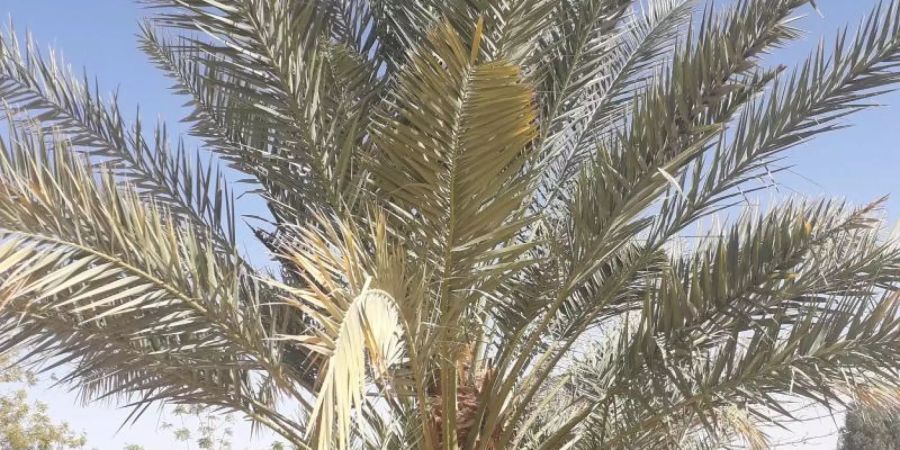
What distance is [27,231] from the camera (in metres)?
2.90

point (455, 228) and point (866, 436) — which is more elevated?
point (866, 436)

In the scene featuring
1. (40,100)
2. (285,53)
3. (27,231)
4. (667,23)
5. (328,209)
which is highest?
(667,23)

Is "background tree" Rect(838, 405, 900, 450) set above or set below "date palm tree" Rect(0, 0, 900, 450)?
above

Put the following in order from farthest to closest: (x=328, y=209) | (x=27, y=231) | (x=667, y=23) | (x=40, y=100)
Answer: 1. (x=667, y=23)
2. (x=40, y=100)
3. (x=328, y=209)
4. (x=27, y=231)

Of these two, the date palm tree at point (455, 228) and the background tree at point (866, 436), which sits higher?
the background tree at point (866, 436)

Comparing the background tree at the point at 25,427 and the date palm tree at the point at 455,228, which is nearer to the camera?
the date palm tree at the point at 455,228

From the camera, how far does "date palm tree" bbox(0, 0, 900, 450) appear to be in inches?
126

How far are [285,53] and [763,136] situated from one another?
7.48 ft

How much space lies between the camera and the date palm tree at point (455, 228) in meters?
3.19

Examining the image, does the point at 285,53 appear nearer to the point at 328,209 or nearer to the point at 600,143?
the point at 328,209

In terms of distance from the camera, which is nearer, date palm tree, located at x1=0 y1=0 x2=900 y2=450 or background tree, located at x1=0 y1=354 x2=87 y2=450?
date palm tree, located at x1=0 y1=0 x2=900 y2=450

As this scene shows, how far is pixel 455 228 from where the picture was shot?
361 centimetres

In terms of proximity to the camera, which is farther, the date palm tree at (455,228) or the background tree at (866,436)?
the background tree at (866,436)

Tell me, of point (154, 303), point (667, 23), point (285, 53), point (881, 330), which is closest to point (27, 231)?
point (154, 303)
